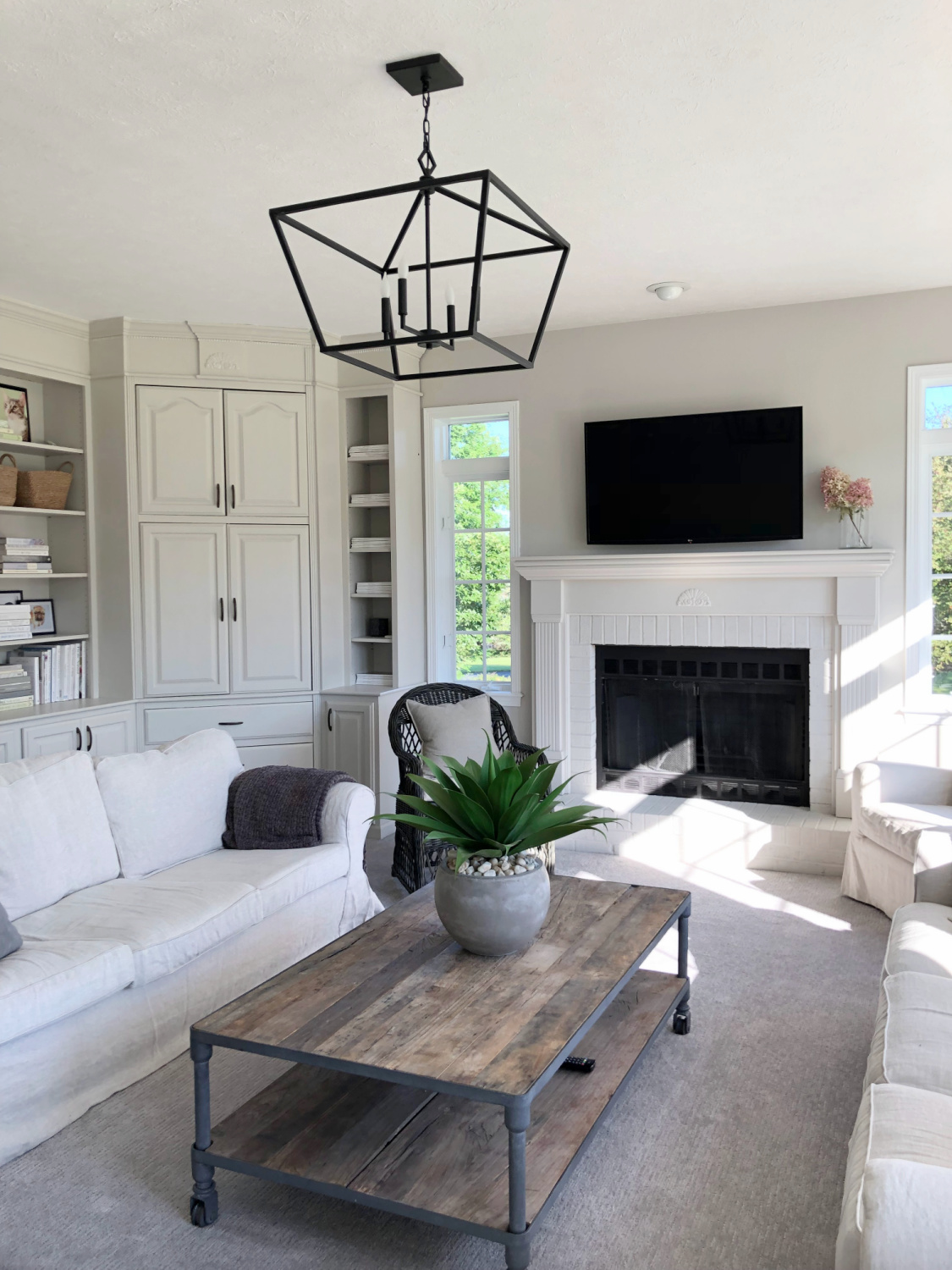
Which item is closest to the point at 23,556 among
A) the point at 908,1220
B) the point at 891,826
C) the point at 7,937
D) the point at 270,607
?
the point at 270,607

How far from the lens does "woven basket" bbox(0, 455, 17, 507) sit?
4.66 metres

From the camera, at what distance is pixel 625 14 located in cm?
230

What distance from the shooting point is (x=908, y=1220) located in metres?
1.29

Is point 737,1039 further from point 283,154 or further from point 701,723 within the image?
point 283,154

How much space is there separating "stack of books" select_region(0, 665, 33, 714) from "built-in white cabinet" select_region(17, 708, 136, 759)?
25 centimetres

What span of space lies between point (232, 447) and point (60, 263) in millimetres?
1281

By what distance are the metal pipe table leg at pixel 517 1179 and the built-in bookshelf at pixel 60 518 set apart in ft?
12.7

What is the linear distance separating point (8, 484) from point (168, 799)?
2.16m

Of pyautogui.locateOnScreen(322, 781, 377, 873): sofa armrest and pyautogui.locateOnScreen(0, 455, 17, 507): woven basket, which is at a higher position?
pyautogui.locateOnScreen(0, 455, 17, 507): woven basket

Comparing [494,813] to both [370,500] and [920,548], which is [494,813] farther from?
[370,500]

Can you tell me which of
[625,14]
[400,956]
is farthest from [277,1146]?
[625,14]

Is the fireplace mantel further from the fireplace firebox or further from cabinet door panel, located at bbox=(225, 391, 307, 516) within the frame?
cabinet door panel, located at bbox=(225, 391, 307, 516)

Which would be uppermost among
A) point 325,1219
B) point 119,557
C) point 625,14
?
point 625,14

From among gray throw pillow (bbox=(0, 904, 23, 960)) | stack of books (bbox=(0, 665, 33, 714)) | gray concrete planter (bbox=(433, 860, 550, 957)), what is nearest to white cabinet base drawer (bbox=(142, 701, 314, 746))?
stack of books (bbox=(0, 665, 33, 714))
